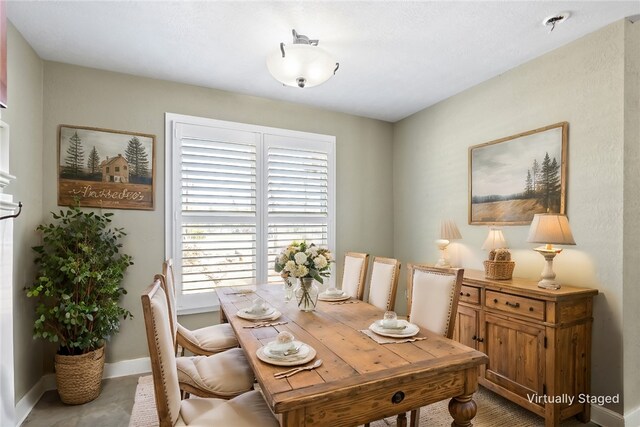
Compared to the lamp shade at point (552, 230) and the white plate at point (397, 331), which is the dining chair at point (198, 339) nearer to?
the white plate at point (397, 331)

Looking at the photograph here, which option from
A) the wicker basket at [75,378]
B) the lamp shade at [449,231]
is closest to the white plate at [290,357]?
the wicker basket at [75,378]

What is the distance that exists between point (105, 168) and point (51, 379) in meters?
1.81

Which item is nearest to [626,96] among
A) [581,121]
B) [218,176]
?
[581,121]

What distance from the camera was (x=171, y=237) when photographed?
3.24 meters

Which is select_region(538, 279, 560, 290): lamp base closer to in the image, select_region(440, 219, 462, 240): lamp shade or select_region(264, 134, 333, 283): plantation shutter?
select_region(440, 219, 462, 240): lamp shade

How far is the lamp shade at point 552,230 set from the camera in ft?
7.57

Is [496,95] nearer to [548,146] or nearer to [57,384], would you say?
[548,146]

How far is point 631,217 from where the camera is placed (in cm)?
225

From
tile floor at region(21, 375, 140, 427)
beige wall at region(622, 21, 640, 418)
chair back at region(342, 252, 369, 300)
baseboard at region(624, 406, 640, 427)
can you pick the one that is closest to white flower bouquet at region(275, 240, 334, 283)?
chair back at region(342, 252, 369, 300)

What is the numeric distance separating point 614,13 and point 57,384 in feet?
15.4

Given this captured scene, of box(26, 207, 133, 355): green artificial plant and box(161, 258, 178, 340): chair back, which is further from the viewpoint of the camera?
box(26, 207, 133, 355): green artificial plant

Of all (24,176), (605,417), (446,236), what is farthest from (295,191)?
(605,417)

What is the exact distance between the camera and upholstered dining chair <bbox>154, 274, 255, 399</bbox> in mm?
1760

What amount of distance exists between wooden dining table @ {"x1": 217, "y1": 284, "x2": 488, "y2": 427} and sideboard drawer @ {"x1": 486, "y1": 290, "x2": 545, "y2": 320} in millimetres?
978
